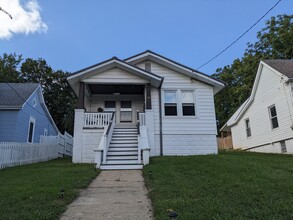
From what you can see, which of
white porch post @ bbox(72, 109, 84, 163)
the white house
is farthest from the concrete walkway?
white porch post @ bbox(72, 109, 84, 163)

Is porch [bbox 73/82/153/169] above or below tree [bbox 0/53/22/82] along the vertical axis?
below

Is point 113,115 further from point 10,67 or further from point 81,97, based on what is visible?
point 10,67

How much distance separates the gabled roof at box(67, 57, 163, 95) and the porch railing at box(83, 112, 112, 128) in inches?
74.5

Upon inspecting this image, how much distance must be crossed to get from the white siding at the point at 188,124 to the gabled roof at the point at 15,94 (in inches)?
338

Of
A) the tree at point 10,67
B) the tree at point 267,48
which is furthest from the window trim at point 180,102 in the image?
the tree at point 10,67

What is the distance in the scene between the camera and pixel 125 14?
45.9ft

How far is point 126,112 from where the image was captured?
15062 millimetres

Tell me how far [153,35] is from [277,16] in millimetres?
18206

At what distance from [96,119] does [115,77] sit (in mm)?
2351

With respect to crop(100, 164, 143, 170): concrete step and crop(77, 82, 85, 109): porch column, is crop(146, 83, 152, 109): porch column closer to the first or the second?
crop(77, 82, 85, 109): porch column

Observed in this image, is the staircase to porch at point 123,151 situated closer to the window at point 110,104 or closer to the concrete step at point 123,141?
the concrete step at point 123,141

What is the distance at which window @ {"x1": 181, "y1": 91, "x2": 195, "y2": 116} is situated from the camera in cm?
1344

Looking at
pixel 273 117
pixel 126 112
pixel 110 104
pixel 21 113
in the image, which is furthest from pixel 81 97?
pixel 273 117

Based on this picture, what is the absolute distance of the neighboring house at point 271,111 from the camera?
551 inches
